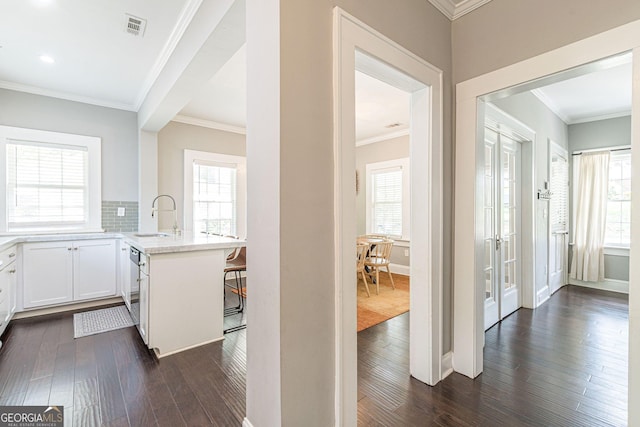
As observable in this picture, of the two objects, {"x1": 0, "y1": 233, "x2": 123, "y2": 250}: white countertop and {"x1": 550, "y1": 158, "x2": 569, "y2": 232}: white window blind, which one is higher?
{"x1": 550, "y1": 158, "x2": 569, "y2": 232}: white window blind

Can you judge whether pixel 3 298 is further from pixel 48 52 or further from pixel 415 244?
pixel 415 244

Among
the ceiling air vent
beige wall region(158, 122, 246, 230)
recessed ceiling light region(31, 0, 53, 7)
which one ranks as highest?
the ceiling air vent

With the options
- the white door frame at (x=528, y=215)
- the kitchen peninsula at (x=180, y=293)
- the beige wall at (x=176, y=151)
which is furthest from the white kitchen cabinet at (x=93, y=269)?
the white door frame at (x=528, y=215)

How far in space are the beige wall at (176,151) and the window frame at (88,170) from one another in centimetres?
78

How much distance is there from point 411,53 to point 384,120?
3.12 metres

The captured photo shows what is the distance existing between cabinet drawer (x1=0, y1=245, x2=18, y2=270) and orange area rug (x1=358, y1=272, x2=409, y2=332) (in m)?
3.54

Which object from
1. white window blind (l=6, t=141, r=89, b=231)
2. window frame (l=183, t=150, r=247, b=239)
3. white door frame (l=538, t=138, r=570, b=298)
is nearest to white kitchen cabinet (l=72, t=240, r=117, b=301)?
white window blind (l=6, t=141, r=89, b=231)

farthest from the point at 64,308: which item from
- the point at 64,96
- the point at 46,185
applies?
the point at 64,96

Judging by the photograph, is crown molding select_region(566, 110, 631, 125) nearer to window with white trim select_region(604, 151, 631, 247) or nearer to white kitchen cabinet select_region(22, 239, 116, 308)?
window with white trim select_region(604, 151, 631, 247)

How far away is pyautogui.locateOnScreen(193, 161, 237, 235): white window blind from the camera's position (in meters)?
4.83

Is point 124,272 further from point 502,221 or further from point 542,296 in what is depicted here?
point 542,296

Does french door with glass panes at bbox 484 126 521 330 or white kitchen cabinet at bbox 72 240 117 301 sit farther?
white kitchen cabinet at bbox 72 240 117 301

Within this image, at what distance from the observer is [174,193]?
15.2 ft

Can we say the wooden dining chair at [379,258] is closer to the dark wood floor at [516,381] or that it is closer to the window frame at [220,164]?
the dark wood floor at [516,381]
